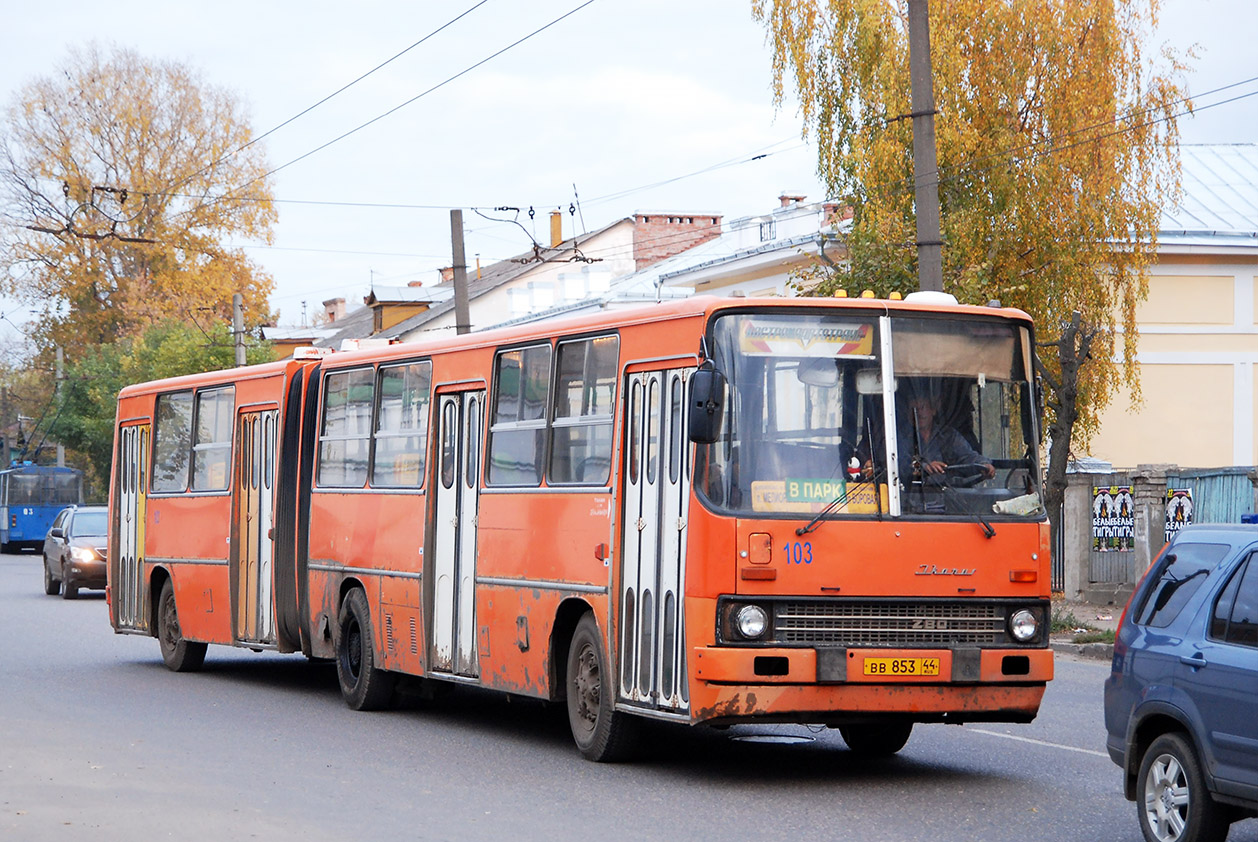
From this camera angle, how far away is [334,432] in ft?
54.0

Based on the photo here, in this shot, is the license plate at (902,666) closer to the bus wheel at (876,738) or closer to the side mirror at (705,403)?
the bus wheel at (876,738)

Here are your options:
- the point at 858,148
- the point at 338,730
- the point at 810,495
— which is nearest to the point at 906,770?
the point at 810,495

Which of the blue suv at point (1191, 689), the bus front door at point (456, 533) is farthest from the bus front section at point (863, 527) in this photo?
the bus front door at point (456, 533)

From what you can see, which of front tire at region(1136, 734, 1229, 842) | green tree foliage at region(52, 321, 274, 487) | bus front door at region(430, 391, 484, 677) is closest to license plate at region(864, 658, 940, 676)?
front tire at region(1136, 734, 1229, 842)

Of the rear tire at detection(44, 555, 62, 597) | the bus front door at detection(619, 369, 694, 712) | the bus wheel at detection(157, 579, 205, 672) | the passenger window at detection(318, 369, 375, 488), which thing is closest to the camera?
the bus front door at detection(619, 369, 694, 712)

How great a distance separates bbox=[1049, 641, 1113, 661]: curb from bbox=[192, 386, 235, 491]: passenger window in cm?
953

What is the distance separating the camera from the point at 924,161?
19.4 meters

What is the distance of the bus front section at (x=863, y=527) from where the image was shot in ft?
33.8

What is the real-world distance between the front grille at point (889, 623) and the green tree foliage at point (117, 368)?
4536 centimetres

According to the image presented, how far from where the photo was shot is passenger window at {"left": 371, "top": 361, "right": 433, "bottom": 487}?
14625mm

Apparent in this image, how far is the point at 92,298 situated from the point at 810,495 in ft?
202

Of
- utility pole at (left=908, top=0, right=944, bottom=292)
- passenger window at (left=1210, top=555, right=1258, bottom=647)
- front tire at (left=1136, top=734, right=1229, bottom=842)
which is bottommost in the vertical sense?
front tire at (left=1136, top=734, right=1229, bottom=842)

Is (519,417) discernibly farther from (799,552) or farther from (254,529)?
(254,529)

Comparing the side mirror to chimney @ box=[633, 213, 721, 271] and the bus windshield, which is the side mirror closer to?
the bus windshield
